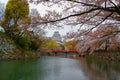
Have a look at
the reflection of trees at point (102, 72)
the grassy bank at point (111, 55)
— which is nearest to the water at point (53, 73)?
the reflection of trees at point (102, 72)

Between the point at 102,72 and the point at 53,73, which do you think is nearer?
the point at 53,73

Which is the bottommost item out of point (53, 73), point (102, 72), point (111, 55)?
point (102, 72)

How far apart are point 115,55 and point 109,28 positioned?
22591 mm

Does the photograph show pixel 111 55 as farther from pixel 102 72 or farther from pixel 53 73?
pixel 53 73

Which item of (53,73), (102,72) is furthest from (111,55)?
(53,73)

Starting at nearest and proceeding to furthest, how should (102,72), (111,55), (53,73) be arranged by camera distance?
(53,73) → (102,72) → (111,55)

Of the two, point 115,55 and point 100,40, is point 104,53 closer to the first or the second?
point 115,55

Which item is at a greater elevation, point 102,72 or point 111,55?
point 111,55

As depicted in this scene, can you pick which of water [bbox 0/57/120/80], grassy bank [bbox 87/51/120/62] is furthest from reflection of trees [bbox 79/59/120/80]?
grassy bank [bbox 87/51/120/62]

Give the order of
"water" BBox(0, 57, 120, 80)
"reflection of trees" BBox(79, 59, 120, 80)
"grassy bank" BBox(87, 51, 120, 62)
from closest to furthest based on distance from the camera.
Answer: "water" BBox(0, 57, 120, 80)
"reflection of trees" BBox(79, 59, 120, 80)
"grassy bank" BBox(87, 51, 120, 62)

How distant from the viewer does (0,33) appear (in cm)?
2700

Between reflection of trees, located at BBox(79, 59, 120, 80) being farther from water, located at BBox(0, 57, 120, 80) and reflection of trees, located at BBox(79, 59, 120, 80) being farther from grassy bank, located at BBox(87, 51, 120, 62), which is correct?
grassy bank, located at BBox(87, 51, 120, 62)

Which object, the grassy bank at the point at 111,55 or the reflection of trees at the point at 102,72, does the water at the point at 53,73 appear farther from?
the grassy bank at the point at 111,55

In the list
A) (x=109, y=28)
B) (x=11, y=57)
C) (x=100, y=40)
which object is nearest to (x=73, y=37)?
(x=100, y=40)
